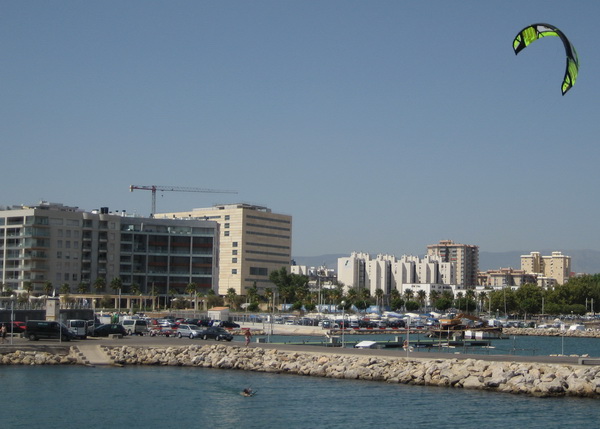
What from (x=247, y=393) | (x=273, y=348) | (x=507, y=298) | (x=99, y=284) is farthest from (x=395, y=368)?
(x=507, y=298)

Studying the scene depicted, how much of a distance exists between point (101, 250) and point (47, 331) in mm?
84220

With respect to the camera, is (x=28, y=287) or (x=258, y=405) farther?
(x=28, y=287)

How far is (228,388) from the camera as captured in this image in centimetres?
4391

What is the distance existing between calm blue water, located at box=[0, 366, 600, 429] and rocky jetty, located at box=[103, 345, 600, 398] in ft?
3.03

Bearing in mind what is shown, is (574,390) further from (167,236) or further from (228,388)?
(167,236)

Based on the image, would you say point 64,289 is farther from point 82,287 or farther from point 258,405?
point 258,405

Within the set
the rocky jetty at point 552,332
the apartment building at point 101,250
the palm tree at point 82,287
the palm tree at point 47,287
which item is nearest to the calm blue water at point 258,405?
the palm tree at point 47,287

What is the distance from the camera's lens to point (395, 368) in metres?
46.4

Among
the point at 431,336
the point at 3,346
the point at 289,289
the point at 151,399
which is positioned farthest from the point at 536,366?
the point at 289,289

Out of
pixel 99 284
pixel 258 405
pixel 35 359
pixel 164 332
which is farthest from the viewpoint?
pixel 99 284

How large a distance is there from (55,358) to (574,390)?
30523 millimetres

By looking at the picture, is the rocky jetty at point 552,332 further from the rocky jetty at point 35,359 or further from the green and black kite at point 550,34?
the green and black kite at point 550,34

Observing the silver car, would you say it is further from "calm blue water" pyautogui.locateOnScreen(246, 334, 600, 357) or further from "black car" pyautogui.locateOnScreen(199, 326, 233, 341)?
"calm blue water" pyautogui.locateOnScreen(246, 334, 600, 357)

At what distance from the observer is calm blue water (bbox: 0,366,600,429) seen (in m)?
34.6
